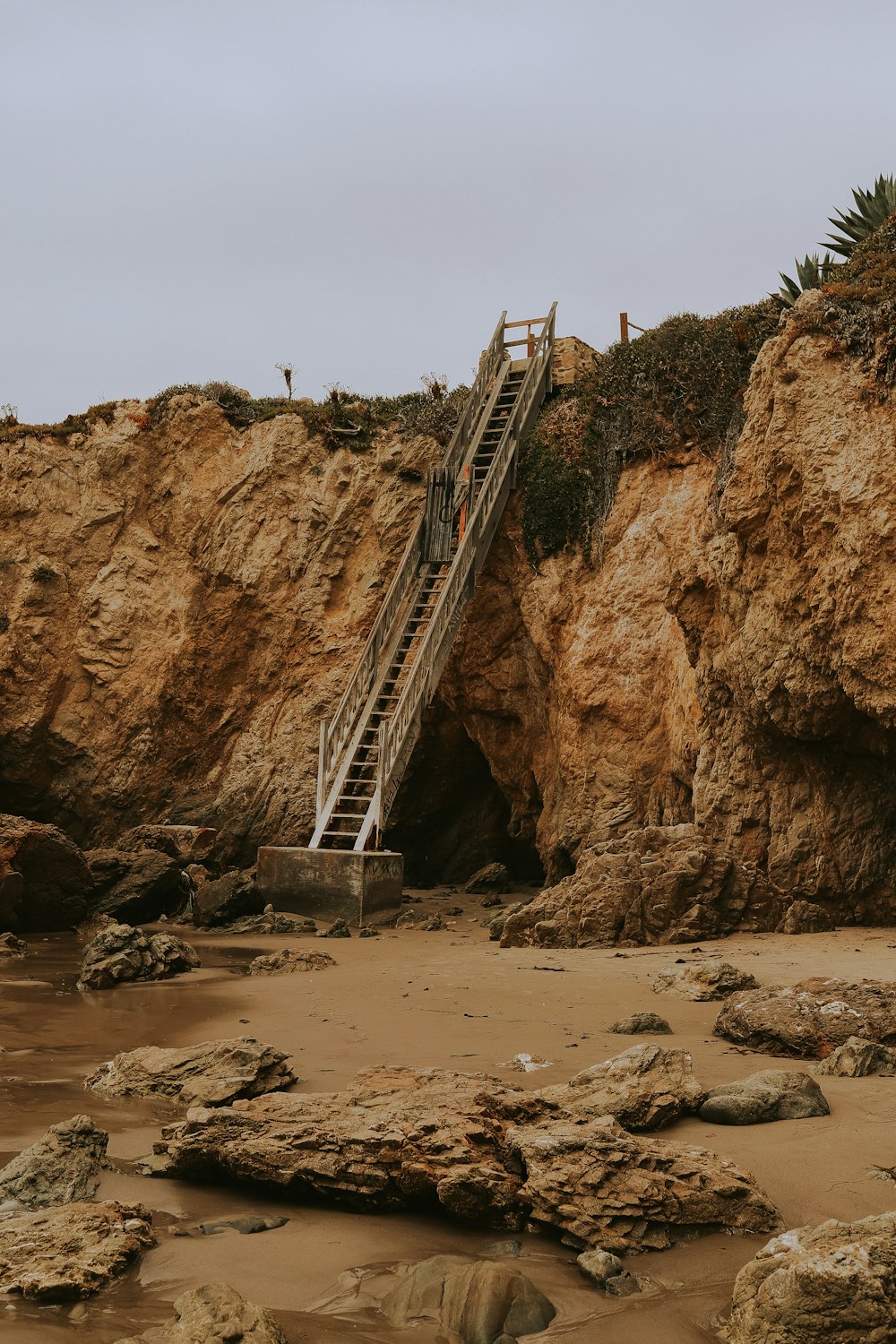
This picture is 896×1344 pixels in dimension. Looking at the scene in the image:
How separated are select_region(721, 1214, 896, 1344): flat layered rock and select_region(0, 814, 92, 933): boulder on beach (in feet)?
34.1

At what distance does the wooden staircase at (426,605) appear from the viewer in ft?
45.7

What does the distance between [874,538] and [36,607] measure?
46.0 ft

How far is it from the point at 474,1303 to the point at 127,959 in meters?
6.27

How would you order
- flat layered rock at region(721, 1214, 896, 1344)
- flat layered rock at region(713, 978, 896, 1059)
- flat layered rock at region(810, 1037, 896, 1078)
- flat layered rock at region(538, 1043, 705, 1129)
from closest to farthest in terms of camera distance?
flat layered rock at region(721, 1214, 896, 1344) < flat layered rock at region(538, 1043, 705, 1129) < flat layered rock at region(810, 1037, 896, 1078) < flat layered rock at region(713, 978, 896, 1059)

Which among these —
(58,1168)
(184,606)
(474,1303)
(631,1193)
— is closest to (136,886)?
(184,606)

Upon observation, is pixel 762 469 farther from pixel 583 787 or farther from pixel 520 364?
pixel 520 364

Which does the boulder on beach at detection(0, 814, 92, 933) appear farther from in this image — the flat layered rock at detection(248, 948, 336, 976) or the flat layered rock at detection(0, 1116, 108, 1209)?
the flat layered rock at detection(0, 1116, 108, 1209)


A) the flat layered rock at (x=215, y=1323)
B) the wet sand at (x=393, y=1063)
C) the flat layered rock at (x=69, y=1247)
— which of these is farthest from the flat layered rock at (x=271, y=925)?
the flat layered rock at (x=215, y=1323)

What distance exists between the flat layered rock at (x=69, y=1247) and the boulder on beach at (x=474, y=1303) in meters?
0.77

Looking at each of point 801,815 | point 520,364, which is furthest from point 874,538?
point 520,364

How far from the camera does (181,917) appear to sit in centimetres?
1322

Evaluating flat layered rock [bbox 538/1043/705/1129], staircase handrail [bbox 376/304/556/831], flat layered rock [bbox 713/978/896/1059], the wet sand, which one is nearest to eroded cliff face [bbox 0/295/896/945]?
staircase handrail [bbox 376/304/556/831]

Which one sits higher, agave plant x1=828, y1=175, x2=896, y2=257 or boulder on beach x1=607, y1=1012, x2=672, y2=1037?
agave plant x1=828, y1=175, x2=896, y2=257

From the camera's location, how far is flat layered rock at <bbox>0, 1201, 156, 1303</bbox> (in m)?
3.06
